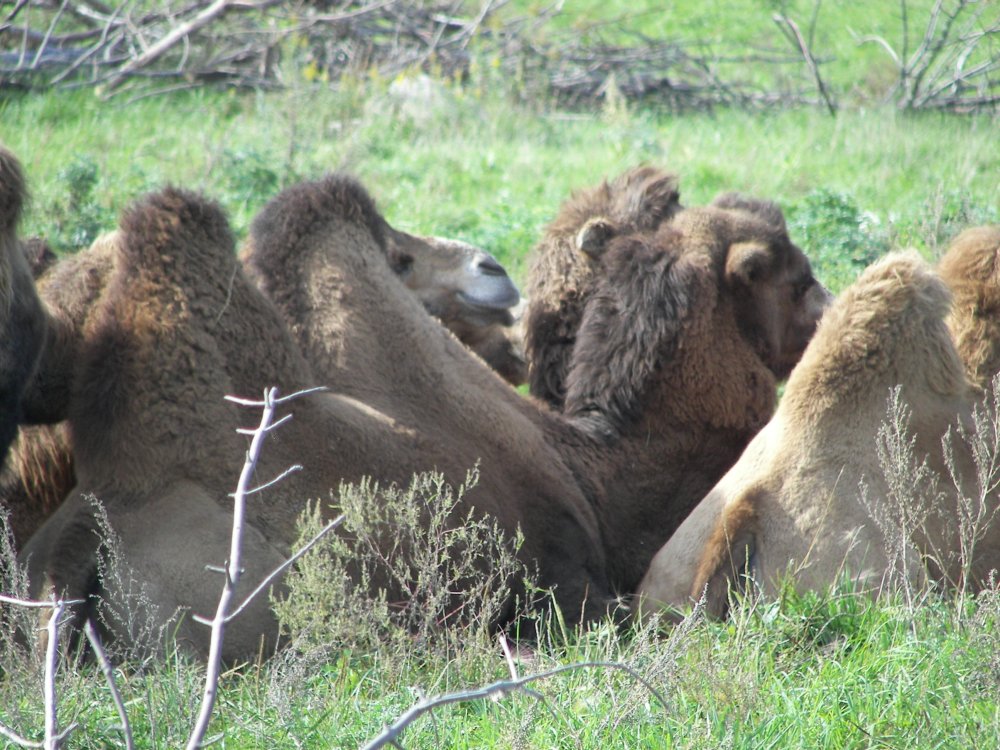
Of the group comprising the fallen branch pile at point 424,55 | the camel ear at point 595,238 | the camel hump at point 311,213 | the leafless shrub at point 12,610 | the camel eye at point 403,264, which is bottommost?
the leafless shrub at point 12,610

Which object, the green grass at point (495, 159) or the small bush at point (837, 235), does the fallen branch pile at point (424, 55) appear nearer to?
the green grass at point (495, 159)

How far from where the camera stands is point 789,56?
15.5 meters

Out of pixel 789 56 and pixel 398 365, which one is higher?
pixel 789 56

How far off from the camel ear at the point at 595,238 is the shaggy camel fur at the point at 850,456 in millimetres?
1740

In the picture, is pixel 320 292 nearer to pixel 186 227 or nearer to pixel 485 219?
pixel 186 227

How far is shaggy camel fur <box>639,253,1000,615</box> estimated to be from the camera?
4.07 meters

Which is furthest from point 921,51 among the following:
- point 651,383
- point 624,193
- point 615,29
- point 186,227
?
point 186,227

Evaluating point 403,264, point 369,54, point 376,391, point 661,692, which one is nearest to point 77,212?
point 403,264

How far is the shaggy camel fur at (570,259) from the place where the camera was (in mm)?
5875

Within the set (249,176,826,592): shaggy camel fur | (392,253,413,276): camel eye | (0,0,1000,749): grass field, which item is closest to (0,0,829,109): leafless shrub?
(0,0,1000,749): grass field

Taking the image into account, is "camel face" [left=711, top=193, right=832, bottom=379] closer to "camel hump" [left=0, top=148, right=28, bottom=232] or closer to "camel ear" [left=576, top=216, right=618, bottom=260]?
"camel ear" [left=576, top=216, right=618, bottom=260]

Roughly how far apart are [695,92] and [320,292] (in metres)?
10.1

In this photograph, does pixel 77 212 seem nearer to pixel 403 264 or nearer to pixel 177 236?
pixel 403 264

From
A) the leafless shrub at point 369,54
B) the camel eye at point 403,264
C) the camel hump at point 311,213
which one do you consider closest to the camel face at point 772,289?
the camel eye at point 403,264
